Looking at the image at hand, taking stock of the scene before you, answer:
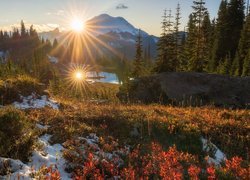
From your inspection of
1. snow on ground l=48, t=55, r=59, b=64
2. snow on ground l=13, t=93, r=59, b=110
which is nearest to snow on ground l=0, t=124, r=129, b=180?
snow on ground l=13, t=93, r=59, b=110

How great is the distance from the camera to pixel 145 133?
1088 cm

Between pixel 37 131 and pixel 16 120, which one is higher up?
pixel 16 120

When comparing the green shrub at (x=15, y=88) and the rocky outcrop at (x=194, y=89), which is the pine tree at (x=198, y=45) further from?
the green shrub at (x=15, y=88)


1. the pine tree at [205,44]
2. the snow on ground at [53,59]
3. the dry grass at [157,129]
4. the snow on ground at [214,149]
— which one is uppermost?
the pine tree at [205,44]

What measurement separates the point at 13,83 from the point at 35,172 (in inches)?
493

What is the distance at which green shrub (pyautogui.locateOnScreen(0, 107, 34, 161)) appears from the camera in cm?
625

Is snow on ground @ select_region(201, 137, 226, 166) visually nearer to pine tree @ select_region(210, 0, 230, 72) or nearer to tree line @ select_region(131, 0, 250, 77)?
tree line @ select_region(131, 0, 250, 77)

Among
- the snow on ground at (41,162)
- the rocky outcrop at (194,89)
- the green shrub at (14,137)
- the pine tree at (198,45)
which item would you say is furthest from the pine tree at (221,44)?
the green shrub at (14,137)

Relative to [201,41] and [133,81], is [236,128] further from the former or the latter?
[201,41]

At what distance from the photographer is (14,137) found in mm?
6707

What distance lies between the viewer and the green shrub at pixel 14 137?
6.25m

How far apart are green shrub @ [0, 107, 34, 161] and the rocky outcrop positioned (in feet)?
60.2

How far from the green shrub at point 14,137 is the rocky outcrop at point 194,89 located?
1835 centimetres

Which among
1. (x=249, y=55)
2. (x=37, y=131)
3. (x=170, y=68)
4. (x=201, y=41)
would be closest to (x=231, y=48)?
(x=249, y=55)
